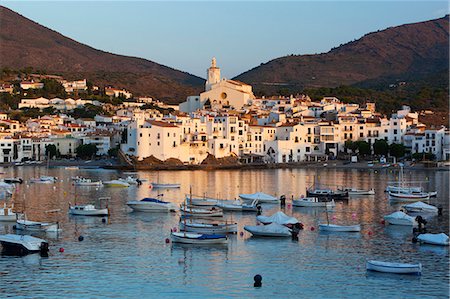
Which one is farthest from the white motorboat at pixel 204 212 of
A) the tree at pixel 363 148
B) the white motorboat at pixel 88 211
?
the tree at pixel 363 148

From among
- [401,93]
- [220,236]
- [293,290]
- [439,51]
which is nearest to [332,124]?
[401,93]

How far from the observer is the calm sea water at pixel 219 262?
16625 mm

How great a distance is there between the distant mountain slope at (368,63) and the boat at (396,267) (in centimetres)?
11649

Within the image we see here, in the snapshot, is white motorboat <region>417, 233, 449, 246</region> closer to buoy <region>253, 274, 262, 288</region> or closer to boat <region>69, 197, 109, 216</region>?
buoy <region>253, 274, 262, 288</region>

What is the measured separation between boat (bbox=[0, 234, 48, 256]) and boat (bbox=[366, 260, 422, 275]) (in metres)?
8.00

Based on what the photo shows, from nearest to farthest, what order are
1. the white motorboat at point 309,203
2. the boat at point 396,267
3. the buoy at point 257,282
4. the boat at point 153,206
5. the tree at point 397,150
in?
the buoy at point 257,282 → the boat at point 396,267 → the boat at point 153,206 → the white motorboat at point 309,203 → the tree at point 397,150

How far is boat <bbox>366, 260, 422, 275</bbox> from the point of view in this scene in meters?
17.8

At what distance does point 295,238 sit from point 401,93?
3318 inches

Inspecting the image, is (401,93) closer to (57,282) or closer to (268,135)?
(268,135)

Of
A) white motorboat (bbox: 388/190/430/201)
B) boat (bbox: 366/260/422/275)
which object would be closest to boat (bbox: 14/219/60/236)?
boat (bbox: 366/260/422/275)

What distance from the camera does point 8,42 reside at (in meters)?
158

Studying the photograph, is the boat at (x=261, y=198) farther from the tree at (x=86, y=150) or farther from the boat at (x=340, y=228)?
the tree at (x=86, y=150)

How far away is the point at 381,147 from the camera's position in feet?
206

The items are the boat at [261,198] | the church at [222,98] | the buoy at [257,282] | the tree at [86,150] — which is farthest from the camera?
the church at [222,98]
